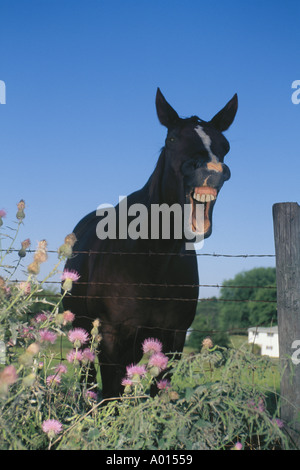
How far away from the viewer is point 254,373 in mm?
3014

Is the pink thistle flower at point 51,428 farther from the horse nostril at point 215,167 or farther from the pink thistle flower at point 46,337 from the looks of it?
the horse nostril at point 215,167

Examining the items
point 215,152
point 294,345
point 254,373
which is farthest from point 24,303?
point 215,152

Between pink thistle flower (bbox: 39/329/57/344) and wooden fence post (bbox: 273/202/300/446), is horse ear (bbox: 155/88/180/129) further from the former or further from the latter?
pink thistle flower (bbox: 39/329/57/344)

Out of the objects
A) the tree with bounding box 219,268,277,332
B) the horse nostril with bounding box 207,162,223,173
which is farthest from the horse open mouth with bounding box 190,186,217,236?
the tree with bounding box 219,268,277,332

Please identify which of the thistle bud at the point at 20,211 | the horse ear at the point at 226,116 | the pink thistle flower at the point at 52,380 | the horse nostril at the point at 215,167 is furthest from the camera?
the horse ear at the point at 226,116

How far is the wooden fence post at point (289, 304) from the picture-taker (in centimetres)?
312

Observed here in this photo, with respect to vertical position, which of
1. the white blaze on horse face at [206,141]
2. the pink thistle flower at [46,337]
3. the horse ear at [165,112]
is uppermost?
the horse ear at [165,112]

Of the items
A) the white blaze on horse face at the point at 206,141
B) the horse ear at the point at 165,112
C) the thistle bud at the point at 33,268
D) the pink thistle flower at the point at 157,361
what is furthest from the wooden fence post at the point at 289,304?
the thistle bud at the point at 33,268

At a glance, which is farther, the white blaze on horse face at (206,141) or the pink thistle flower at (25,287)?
the white blaze on horse face at (206,141)

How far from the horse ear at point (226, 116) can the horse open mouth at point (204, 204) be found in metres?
1.13

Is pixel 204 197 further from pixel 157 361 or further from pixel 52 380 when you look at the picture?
pixel 52 380
